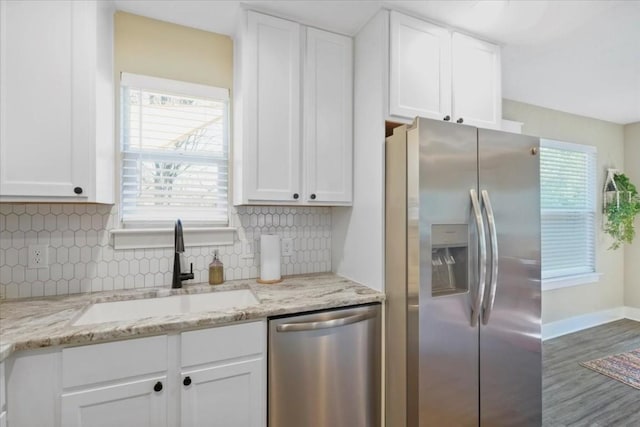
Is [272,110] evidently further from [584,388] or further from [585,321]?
[585,321]

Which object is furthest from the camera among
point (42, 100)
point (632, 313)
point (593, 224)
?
point (632, 313)

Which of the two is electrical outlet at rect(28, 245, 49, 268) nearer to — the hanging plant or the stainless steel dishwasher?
the stainless steel dishwasher

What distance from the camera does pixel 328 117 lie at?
6.48ft

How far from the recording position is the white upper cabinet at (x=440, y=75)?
1805mm

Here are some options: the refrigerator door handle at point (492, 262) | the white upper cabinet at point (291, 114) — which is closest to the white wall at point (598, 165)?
the refrigerator door handle at point (492, 262)

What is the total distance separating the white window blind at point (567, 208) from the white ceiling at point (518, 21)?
45.9 inches

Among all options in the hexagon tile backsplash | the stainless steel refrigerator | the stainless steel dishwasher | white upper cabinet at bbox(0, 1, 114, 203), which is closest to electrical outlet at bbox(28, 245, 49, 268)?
the hexagon tile backsplash

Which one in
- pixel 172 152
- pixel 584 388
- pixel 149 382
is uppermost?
pixel 172 152

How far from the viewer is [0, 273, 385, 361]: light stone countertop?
1160 millimetres

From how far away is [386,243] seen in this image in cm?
176

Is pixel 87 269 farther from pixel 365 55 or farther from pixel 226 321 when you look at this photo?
pixel 365 55

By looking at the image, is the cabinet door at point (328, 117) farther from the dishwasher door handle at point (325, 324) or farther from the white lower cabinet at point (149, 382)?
the white lower cabinet at point (149, 382)

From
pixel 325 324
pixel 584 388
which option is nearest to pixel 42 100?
pixel 325 324

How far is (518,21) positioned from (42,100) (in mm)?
2619
